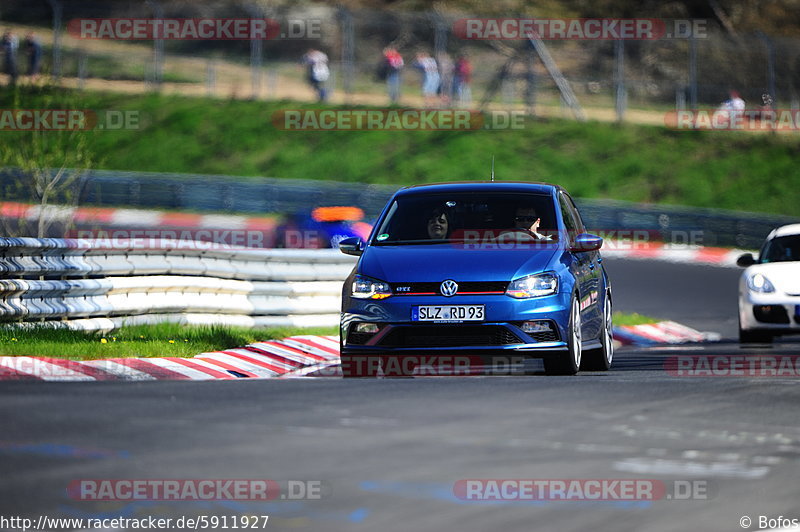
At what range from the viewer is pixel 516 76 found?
129 feet

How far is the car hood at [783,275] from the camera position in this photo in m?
15.9

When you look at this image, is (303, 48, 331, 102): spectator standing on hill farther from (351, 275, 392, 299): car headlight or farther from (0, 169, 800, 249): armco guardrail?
(351, 275, 392, 299): car headlight

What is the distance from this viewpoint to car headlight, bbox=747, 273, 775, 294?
16.0 metres

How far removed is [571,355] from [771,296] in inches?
223

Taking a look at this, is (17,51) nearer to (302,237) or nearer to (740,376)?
(302,237)

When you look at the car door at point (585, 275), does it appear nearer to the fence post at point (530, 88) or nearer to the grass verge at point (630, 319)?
the grass verge at point (630, 319)

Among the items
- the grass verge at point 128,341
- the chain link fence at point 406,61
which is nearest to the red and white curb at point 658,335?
the grass verge at point 128,341

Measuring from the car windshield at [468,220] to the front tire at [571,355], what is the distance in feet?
2.44

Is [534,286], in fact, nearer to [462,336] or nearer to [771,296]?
[462,336]

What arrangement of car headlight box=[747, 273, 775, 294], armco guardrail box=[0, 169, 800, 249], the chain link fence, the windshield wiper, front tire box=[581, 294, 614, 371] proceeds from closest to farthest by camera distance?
the windshield wiper
front tire box=[581, 294, 614, 371]
car headlight box=[747, 273, 775, 294]
armco guardrail box=[0, 169, 800, 249]
the chain link fence

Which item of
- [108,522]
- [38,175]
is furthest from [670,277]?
[108,522]

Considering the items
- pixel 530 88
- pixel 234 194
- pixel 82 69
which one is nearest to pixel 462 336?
pixel 234 194

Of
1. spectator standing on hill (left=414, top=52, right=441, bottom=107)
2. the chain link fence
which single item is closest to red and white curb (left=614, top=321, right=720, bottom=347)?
the chain link fence

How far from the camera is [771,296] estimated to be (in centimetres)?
1594
